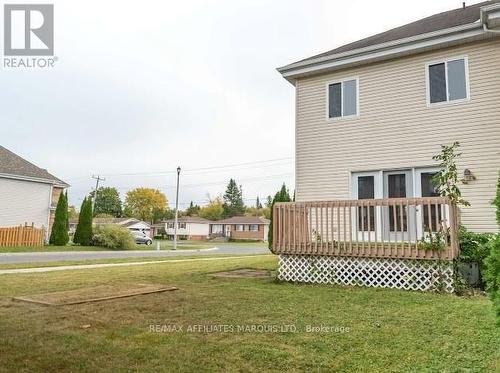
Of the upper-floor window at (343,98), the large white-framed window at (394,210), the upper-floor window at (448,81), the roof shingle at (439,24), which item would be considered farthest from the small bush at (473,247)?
the roof shingle at (439,24)

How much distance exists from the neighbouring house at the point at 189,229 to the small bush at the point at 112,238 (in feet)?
114

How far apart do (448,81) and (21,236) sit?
76.9ft

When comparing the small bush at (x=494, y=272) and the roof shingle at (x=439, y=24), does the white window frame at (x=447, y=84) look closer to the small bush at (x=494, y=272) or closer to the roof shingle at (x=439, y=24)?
the roof shingle at (x=439, y=24)

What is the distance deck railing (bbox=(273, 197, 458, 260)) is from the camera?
Answer: 6805 mm

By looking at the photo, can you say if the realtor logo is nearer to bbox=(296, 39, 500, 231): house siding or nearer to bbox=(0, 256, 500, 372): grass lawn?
bbox=(296, 39, 500, 231): house siding

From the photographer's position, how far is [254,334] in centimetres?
415

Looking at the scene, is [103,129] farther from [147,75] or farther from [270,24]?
[270,24]

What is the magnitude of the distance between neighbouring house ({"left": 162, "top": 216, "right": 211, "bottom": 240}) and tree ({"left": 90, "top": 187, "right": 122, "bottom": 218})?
871 inches

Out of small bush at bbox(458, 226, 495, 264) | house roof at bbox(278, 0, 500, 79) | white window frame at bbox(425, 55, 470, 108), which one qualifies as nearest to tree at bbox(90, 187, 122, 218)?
house roof at bbox(278, 0, 500, 79)

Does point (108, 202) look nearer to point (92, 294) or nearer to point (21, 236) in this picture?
point (21, 236)

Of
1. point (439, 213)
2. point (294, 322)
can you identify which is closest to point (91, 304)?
point (294, 322)

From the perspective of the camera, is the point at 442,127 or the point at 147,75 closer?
the point at 442,127

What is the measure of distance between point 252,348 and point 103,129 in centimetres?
2565

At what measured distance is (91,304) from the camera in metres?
5.62
